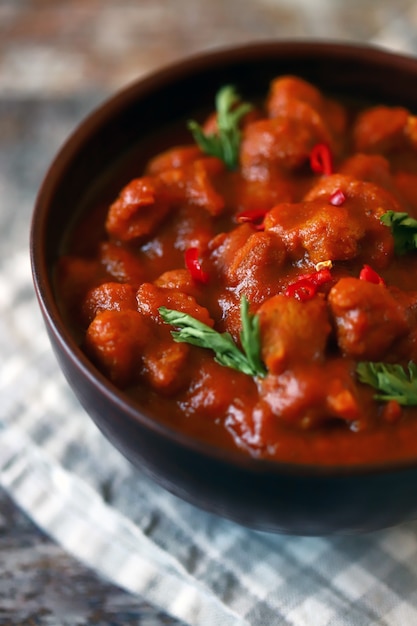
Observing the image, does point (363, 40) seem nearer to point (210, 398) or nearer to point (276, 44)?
point (276, 44)

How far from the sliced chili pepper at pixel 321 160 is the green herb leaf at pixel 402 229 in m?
0.42

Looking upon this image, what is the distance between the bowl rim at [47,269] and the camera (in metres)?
2.19

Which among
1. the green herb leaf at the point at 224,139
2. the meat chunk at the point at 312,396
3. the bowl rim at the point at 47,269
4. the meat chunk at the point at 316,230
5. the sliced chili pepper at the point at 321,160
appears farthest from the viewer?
the green herb leaf at the point at 224,139

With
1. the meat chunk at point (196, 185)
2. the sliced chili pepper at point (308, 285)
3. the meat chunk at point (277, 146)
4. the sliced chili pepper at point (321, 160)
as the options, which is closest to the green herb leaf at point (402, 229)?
the sliced chili pepper at point (308, 285)

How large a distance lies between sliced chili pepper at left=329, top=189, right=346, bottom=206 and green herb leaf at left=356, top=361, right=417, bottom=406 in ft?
1.96

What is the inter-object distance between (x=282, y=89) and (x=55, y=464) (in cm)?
180

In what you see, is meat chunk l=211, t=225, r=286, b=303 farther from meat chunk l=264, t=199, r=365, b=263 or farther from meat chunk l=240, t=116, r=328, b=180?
meat chunk l=240, t=116, r=328, b=180

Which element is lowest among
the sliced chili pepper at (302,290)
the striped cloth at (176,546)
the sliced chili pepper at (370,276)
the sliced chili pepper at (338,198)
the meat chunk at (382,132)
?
the striped cloth at (176,546)

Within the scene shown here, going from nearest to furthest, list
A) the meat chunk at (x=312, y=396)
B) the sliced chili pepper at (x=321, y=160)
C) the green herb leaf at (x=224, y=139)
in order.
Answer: the meat chunk at (x=312, y=396) < the sliced chili pepper at (x=321, y=160) < the green herb leaf at (x=224, y=139)

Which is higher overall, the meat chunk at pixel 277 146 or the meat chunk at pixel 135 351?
the meat chunk at pixel 277 146

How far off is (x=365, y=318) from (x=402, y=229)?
18.5 inches

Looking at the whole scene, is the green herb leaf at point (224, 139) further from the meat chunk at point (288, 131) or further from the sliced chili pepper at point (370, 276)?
the sliced chili pepper at point (370, 276)

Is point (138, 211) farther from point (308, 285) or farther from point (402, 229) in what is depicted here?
point (402, 229)

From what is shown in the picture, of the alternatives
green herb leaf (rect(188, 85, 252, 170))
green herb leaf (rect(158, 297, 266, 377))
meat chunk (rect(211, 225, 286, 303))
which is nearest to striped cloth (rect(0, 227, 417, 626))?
green herb leaf (rect(158, 297, 266, 377))
